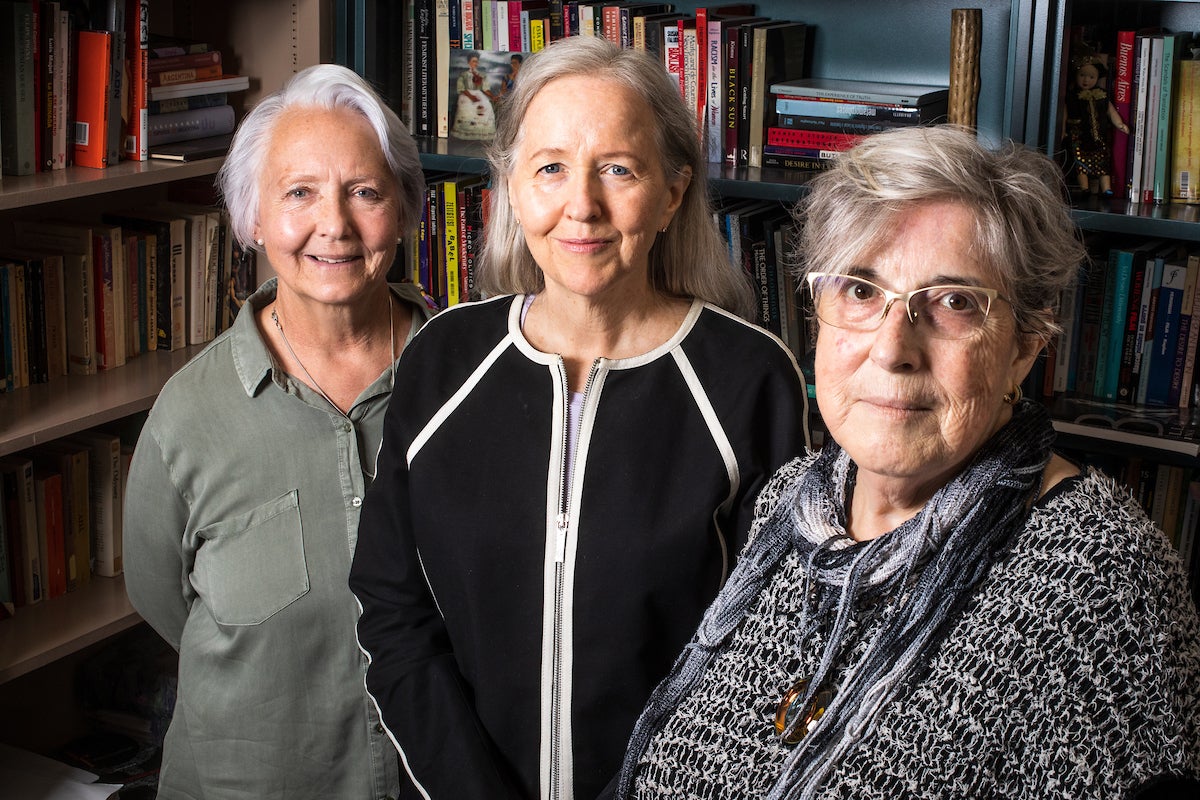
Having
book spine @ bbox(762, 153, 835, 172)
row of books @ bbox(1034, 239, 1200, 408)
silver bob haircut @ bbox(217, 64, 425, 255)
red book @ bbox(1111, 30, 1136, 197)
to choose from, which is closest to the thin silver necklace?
silver bob haircut @ bbox(217, 64, 425, 255)

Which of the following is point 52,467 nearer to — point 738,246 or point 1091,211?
point 738,246

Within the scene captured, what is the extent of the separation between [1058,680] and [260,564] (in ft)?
3.80

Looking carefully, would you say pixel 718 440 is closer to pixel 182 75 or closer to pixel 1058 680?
pixel 1058 680

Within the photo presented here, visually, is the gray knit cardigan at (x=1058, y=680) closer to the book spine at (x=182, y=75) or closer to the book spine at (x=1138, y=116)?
the book spine at (x=1138, y=116)

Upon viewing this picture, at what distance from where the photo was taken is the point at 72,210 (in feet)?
8.90

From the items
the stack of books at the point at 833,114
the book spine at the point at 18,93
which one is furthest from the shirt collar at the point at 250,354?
the stack of books at the point at 833,114

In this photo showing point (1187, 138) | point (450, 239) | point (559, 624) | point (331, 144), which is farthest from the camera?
point (450, 239)

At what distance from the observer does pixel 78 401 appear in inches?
93.1

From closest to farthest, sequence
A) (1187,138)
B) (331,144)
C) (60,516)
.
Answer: (331,144) < (1187,138) < (60,516)

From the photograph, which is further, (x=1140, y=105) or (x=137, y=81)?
(x=137, y=81)

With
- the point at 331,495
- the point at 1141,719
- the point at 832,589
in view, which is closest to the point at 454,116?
the point at 331,495

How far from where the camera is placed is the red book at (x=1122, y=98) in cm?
225

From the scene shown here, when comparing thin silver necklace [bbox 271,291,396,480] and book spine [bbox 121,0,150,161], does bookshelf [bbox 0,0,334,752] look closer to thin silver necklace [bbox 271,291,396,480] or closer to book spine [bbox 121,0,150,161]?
book spine [bbox 121,0,150,161]

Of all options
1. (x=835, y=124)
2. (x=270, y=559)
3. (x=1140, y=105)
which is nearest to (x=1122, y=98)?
(x=1140, y=105)
